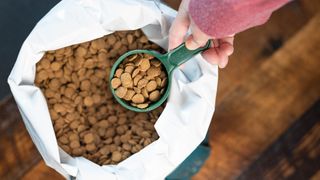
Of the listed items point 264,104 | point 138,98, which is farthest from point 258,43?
point 138,98

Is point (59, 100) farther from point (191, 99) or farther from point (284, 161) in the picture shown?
point (284, 161)

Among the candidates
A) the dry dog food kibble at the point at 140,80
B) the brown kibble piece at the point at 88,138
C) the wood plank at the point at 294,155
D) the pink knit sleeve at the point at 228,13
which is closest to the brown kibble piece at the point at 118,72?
the dry dog food kibble at the point at 140,80

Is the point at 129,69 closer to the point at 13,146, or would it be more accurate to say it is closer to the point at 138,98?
the point at 138,98

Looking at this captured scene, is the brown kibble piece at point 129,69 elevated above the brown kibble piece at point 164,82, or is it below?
above

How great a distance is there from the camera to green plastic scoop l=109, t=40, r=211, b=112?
0.67 m

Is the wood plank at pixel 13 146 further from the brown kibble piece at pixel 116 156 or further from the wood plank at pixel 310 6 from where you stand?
the wood plank at pixel 310 6

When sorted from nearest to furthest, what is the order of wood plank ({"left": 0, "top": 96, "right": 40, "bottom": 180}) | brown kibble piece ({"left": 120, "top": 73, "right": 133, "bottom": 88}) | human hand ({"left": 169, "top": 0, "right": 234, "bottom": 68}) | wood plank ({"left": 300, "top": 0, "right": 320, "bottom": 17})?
human hand ({"left": 169, "top": 0, "right": 234, "bottom": 68}), brown kibble piece ({"left": 120, "top": 73, "right": 133, "bottom": 88}), wood plank ({"left": 0, "top": 96, "right": 40, "bottom": 180}), wood plank ({"left": 300, "top": 0, "right": 320, "bottom": 17})

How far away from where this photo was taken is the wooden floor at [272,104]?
3.10 ft

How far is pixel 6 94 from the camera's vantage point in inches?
33.9

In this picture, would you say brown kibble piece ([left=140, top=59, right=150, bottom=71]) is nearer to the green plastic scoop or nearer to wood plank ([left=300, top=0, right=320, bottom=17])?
the green plastic scoop

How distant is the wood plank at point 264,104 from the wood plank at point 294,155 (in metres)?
0.01

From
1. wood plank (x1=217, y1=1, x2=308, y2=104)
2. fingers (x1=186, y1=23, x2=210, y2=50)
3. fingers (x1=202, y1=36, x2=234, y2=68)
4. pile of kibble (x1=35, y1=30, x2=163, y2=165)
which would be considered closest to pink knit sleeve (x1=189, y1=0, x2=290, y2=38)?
fingers (x1=186, y1=23, x2=210, y2=50)

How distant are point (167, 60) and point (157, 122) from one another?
9 centimetres

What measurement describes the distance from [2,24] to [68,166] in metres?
0.33
